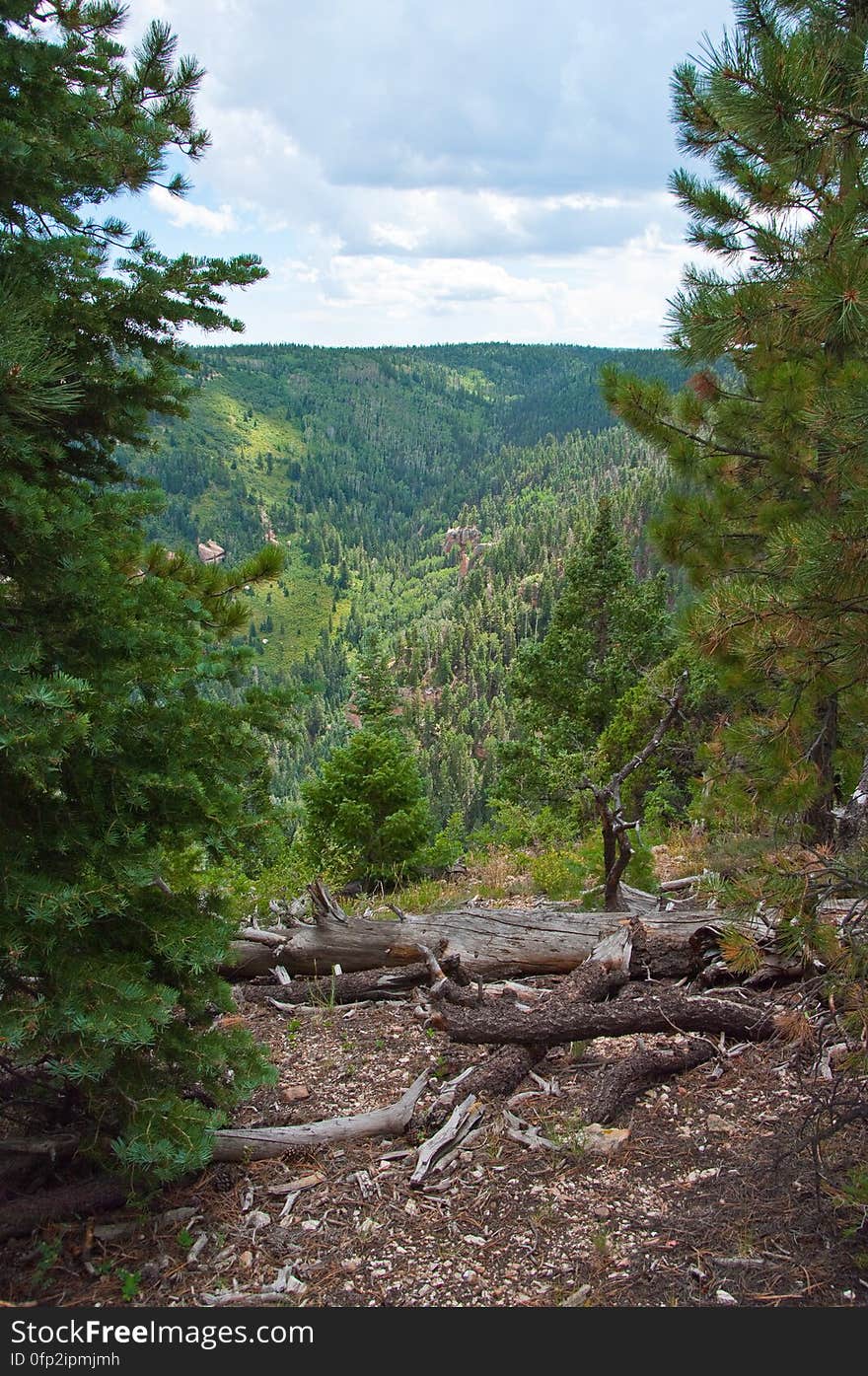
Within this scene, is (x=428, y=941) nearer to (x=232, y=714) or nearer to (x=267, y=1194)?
(x=267, y=1194)

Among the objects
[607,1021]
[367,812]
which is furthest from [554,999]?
[367,812]

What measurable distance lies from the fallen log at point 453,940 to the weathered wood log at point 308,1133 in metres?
1.70

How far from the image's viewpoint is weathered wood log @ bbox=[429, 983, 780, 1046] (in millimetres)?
4949

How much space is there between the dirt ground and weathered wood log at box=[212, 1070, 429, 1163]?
0.06m

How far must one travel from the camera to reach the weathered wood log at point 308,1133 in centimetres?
413

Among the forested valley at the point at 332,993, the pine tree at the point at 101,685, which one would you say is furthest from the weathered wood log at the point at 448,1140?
the pine tree at the point at 101,685

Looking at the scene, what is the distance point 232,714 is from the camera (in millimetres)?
3959

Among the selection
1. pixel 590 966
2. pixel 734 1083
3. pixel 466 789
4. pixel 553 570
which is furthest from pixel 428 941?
pixel 553 570

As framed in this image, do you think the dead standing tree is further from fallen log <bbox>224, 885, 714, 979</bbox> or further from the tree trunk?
the tree trunk

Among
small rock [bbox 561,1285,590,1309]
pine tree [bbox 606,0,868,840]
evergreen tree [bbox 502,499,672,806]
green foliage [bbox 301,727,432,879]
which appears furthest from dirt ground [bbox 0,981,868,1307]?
evergreen tree [bbox 502,499,672,806]

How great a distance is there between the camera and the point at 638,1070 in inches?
179

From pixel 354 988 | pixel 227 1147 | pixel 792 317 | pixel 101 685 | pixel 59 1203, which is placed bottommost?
pixel 354 988

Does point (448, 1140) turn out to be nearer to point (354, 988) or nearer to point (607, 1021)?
point (607, 1021)

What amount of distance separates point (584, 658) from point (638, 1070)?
17555 mm
